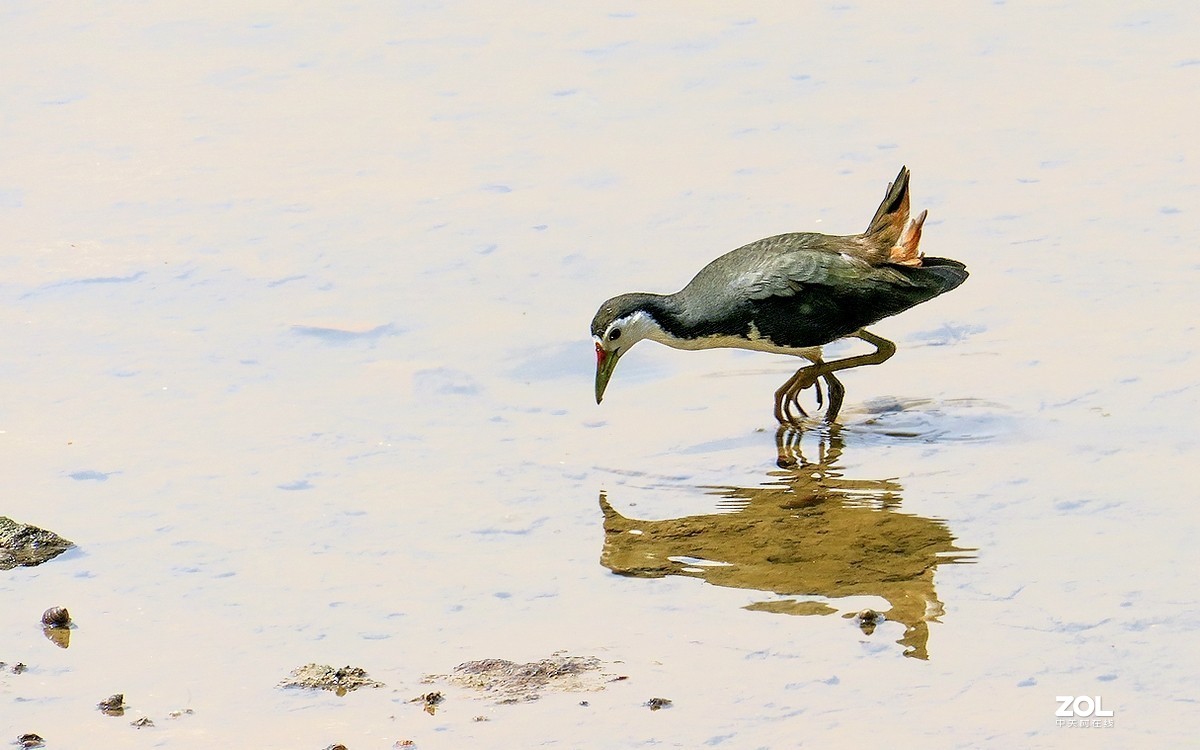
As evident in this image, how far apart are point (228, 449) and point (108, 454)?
1.76ft

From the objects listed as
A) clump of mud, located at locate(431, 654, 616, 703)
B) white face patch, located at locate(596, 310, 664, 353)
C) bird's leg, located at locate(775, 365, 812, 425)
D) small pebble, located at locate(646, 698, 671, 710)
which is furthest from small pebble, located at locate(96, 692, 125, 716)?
bird's leg, located at locate(775, 365, 812, 425)

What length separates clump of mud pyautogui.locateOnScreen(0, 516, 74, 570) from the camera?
23.4ft

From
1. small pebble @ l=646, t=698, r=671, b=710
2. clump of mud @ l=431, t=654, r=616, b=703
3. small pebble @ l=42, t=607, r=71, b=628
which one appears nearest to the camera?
small pebble @ l=646, t=698, r=671, b=710

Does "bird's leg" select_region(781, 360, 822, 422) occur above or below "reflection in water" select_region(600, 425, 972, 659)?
above

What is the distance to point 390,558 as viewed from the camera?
281 inches

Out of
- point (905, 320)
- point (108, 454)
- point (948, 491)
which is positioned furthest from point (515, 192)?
point (948, 491)

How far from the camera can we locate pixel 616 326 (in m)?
8.37

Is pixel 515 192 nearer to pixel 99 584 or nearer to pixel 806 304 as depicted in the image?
pixel 806 304

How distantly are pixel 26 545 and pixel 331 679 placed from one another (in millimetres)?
1785

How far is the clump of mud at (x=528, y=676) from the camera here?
601 centimetres

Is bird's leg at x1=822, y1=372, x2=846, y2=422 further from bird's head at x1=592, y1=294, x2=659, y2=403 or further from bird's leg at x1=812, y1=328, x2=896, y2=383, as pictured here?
bird's head at x1=592, y1=294, x2=659, y2=403

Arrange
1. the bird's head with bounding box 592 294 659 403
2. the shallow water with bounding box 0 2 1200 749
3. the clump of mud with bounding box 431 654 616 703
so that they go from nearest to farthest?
the clump of mud with bounding box 431 654 616 703, the shallow water with bounding box 0 2 1200 749, the bird's head with bounding box 592 294 659 403

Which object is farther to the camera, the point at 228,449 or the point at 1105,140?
the point at 1105,140

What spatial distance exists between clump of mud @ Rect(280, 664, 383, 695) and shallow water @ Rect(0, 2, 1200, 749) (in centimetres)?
7
